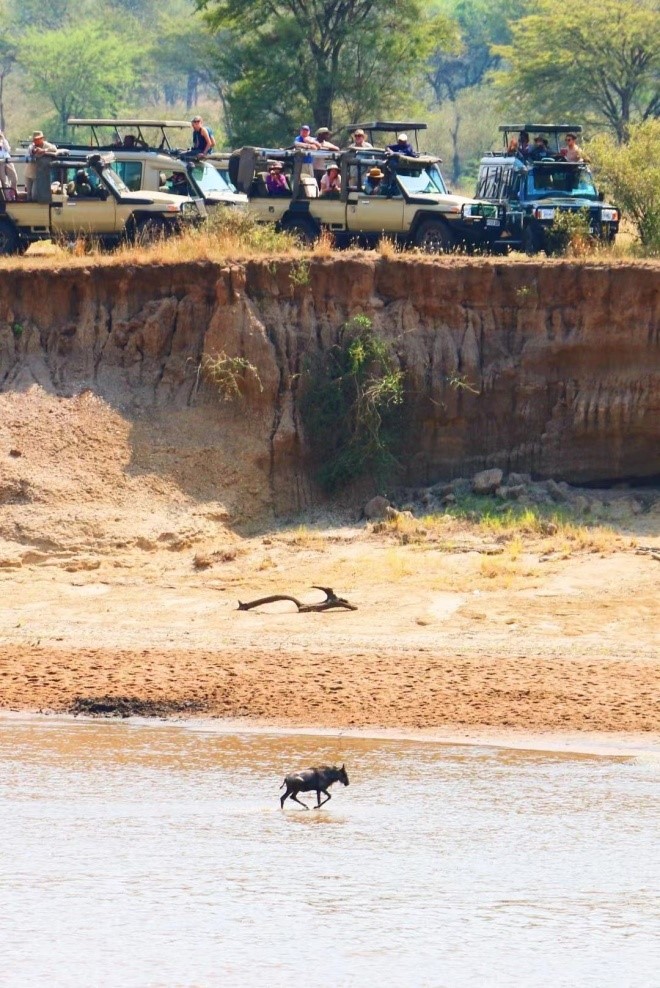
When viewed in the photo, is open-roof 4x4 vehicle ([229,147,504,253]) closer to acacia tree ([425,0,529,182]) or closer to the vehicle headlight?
the vehicle headlight

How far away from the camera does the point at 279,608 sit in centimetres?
1608

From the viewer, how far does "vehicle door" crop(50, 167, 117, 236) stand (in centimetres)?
2167

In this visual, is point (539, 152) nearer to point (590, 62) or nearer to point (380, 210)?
point (380, 210)

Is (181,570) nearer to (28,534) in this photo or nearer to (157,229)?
(28,534)

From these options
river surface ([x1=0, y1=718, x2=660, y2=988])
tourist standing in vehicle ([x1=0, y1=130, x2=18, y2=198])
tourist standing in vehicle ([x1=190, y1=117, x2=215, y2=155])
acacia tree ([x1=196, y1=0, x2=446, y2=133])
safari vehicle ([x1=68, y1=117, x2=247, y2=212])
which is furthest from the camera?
acacia tree ([x1=196, y1=0, x2=446, y2=133])


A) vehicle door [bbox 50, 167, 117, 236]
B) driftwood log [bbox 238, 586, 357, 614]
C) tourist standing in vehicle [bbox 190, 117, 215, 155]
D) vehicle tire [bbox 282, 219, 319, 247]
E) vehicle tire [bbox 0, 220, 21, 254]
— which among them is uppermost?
tourist standing in vehicle [bbox 190, 117, 215, 155]

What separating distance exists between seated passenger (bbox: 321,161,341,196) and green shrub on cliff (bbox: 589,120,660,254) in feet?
12.6

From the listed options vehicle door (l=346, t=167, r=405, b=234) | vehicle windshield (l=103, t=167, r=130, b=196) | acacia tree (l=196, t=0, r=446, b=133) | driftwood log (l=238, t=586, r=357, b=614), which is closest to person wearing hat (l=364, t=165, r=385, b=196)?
vehicle door (l=346, t=167, r=405, b=234)

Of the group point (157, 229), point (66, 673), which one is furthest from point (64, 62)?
point (66, 673)

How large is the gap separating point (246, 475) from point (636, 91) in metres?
27.7

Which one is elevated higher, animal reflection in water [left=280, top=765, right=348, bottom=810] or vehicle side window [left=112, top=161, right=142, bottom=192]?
vehicle side window [left=112, top=161, right=142, bottom=192]

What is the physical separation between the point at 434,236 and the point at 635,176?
10.0 ft

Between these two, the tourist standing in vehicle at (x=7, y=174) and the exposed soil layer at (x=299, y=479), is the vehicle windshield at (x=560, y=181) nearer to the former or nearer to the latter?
the exposed soil layer at (x=299, y=479)

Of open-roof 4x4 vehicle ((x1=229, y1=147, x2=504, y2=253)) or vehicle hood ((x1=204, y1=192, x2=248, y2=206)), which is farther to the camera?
vehicle hood ((x1=204, y1=192, x2=248, y2=206))
